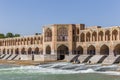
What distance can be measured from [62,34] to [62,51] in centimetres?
454

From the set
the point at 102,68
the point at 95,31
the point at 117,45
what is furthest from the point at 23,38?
the point at 102,68

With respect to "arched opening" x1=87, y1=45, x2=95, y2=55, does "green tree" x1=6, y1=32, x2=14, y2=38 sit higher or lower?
higher

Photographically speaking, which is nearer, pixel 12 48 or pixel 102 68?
pixel 102 68

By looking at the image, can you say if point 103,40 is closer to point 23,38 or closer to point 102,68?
point 102,68

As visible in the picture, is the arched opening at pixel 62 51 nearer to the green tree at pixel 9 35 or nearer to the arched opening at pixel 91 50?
the arched opening at pixel 91 50

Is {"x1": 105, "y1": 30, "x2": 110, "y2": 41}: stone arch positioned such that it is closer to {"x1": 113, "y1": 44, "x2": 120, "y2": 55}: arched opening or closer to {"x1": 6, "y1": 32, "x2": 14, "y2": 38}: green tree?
{"x1": 113, "y1": 44, "x2": 120, "y2": 55}: arched opening

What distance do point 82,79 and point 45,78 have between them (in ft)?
17.0

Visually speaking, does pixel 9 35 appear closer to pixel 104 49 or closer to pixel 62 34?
pixel 62 34

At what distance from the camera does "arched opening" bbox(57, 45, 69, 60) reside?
75688mm

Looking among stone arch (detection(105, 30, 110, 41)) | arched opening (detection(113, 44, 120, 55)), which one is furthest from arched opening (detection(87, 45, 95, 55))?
arched opening (detection(113, 44, 120, 55))

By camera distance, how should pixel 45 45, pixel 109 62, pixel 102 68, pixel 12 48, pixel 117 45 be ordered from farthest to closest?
pixel 12 48 → pixel 45 45 → pixel 117 45 → pixel 109 62 → pixel 102 68

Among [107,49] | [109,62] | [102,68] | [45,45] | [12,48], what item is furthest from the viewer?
[12,48]

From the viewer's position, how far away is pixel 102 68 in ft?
161

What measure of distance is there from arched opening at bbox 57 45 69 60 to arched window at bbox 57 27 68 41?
7.50ft
